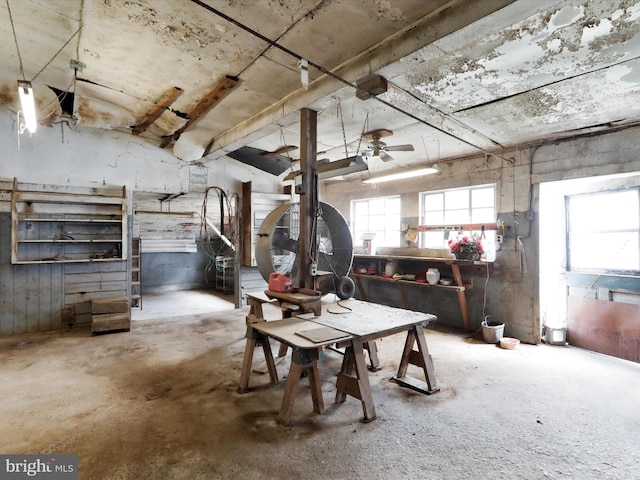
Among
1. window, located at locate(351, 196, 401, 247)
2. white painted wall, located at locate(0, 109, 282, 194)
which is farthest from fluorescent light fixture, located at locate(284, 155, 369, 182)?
white painted wall, located at locate(0, 109, 282, 194)

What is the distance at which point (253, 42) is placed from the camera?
2.59m

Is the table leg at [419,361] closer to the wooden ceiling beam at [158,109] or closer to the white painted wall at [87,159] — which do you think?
the wooden ceiling beam at [158,109]

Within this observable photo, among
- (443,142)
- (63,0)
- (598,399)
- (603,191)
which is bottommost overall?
(598,399)

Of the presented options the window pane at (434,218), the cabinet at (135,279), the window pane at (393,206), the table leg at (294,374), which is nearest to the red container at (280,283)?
the table leg at (294,374)

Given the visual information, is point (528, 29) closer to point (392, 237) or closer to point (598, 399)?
point (598, 399)

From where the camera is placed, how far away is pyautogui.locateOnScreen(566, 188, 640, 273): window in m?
3.71

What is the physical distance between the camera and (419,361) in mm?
2912

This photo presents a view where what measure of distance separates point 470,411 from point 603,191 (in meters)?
3.19

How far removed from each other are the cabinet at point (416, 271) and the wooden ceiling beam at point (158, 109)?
3.54 meters

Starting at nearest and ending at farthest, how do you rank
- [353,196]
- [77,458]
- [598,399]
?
[77,458], [598,399], [353,196]

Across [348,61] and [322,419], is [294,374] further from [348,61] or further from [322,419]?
[348,61]

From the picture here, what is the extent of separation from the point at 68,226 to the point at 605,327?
692 cm

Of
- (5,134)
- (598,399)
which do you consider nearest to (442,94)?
(598,399)

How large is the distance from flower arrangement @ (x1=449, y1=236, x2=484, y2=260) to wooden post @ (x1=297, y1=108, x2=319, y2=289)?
7.33 ft
